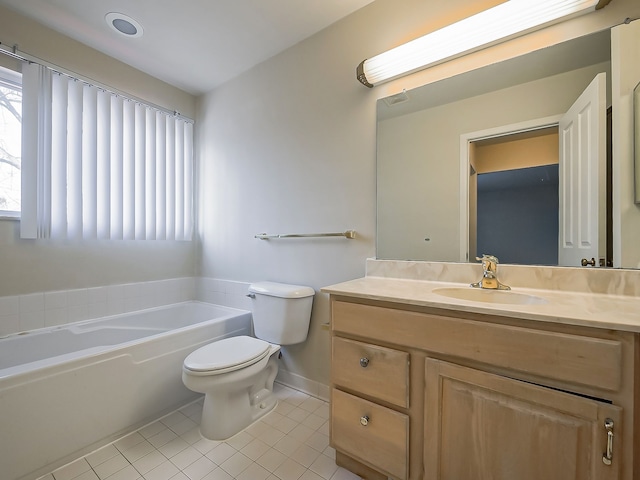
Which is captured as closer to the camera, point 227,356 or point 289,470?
point 289,470

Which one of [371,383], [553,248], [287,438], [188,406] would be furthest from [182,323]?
[553,248]

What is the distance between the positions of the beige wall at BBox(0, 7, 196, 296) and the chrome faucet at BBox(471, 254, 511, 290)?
92.8 inches

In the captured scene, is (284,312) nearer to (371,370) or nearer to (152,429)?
(371,370)

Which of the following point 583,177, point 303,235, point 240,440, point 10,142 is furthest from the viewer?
point 303,235

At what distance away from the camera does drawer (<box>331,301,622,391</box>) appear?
2.32 feet

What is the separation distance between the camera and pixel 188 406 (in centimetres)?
172

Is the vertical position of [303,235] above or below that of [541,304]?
above

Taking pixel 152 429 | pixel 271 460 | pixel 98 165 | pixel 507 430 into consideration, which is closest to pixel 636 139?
pixel 507 430

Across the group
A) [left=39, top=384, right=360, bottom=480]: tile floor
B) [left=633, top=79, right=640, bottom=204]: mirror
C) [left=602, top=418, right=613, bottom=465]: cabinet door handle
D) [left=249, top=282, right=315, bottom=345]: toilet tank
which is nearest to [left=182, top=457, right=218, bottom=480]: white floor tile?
[left=39, top=384, right=360, bottom=480]: tile floor

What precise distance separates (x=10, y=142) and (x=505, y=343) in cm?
279

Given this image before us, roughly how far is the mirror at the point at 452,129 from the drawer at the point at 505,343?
523mm

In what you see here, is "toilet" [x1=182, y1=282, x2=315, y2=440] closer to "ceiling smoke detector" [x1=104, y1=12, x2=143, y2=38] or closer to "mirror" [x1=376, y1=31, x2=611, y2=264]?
"mirror" [x1=376, y1=31, x2=611, y2=264]

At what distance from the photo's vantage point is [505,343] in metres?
0.82

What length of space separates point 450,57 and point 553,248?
1.02 m
